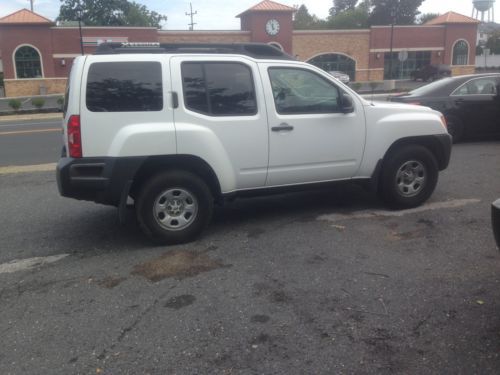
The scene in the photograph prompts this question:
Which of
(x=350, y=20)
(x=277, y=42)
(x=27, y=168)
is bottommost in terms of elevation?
(x=27, y=168)

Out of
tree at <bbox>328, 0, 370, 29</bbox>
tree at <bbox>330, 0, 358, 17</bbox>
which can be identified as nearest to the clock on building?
tree at <bbox>328, 0, 370, 29</bbox>

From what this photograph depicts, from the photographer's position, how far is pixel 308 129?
Result: 5.47 metres

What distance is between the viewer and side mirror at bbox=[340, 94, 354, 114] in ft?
→ 18.3

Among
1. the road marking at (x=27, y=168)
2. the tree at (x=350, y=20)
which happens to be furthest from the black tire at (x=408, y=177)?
the tree at (x=350, y=20)

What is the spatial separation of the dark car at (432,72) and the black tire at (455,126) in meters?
38.8

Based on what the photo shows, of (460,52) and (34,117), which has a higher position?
(460,52)

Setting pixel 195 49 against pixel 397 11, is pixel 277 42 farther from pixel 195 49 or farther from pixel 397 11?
pixel 397 11

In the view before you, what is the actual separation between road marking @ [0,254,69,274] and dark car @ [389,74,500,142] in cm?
788

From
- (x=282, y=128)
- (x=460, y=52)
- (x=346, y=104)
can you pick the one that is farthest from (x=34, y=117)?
(x=460, y=52)

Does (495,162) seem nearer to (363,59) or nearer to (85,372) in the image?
(85,372)

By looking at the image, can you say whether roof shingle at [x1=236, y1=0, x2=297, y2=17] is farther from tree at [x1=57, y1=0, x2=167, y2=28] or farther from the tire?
the tire

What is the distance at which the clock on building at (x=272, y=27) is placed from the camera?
4441cm

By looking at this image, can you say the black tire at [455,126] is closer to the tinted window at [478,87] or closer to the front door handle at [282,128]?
the tinted window at [478,87]

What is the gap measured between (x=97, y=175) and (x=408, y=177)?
3605 millimetres
